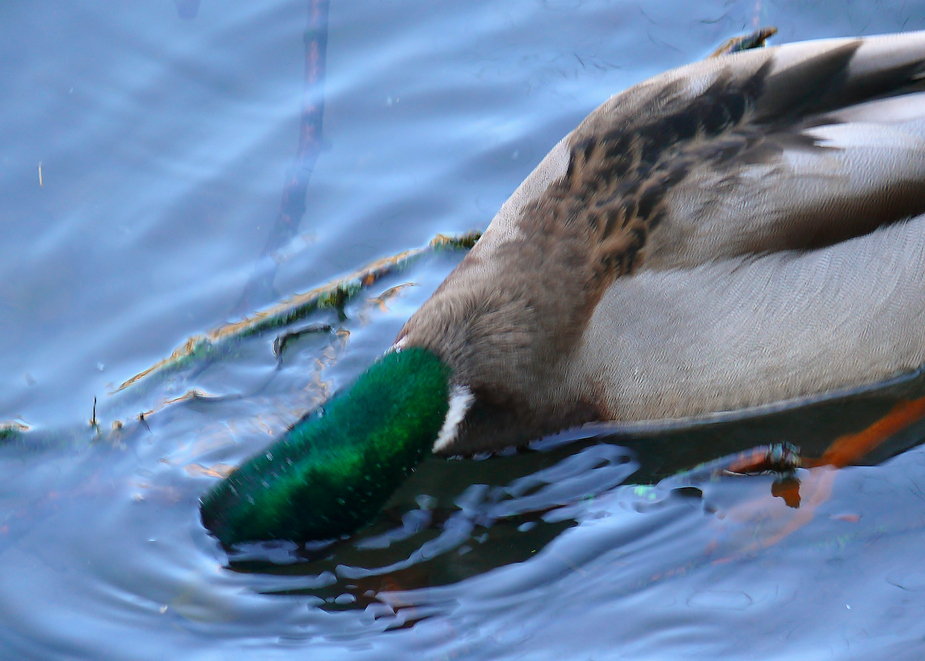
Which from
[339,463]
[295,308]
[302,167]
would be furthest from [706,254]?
[302,167]

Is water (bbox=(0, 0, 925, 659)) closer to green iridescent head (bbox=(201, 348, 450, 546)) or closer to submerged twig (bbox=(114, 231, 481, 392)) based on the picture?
submerged twig (bbox=(114, 231, 481, 392))

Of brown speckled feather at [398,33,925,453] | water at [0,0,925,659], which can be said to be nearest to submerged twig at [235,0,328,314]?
water at [0,0,925,659]

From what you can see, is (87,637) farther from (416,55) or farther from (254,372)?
(416,55)

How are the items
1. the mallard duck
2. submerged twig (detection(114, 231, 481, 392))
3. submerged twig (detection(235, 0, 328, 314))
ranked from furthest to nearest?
1. submerged twig (detection(235, 0, 328, 314))
2. submerged twig (detection(114, 231, 481, 392))
3. the mallard duck

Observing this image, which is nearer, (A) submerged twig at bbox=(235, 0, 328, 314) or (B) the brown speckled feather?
(B) the brown speckled feather

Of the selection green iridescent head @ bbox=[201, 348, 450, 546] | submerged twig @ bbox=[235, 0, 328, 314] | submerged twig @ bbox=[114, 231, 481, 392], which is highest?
submerged twig @ bbox=[235, 0, 328, 314]

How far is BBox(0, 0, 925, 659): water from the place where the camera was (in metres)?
3.46

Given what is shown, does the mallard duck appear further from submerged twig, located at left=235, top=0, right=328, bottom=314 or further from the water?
submerged twig, located at left=235, top=0, right=328, bottom=314

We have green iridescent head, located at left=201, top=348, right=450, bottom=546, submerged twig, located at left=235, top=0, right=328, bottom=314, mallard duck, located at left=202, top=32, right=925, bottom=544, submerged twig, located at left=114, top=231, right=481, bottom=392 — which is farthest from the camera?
submerged twig, located at left=235, top=0, right=328, bottom=314

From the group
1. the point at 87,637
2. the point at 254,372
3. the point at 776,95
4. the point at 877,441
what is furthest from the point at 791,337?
the point at 87,637

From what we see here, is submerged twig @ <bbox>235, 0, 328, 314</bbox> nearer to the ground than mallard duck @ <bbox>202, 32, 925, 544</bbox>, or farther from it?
farther from it

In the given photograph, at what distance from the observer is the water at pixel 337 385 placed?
11.3ft

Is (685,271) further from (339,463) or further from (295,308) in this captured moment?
(295,308)

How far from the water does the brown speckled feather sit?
0.30 metres
